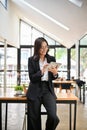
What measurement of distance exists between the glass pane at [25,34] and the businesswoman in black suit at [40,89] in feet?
41.9

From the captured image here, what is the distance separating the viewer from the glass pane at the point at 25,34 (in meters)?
15.8

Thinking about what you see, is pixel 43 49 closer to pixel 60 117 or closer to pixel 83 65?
pixel 60 117

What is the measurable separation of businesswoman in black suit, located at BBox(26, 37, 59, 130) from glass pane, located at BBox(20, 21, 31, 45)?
41.9 ft

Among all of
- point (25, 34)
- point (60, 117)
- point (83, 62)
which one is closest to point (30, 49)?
point (25, 34)

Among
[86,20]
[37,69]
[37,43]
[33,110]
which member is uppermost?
[86,20]

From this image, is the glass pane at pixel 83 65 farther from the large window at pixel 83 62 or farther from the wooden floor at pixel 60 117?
the wooden floor at pixel 60 117

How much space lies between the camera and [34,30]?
16.0 metres

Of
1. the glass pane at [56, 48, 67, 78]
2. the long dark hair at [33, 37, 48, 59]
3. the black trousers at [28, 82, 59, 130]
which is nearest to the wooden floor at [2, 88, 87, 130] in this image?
the black trousers at [28, 82, 59, 130]

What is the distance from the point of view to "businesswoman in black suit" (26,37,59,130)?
3.02 metres

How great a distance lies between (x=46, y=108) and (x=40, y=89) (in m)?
0.24

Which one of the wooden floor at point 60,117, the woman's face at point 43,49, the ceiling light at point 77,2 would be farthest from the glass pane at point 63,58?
the woman's face at point 43,49

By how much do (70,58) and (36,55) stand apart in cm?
1236

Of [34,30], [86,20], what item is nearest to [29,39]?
[34,30]

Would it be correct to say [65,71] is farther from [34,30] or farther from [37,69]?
[37,69]
